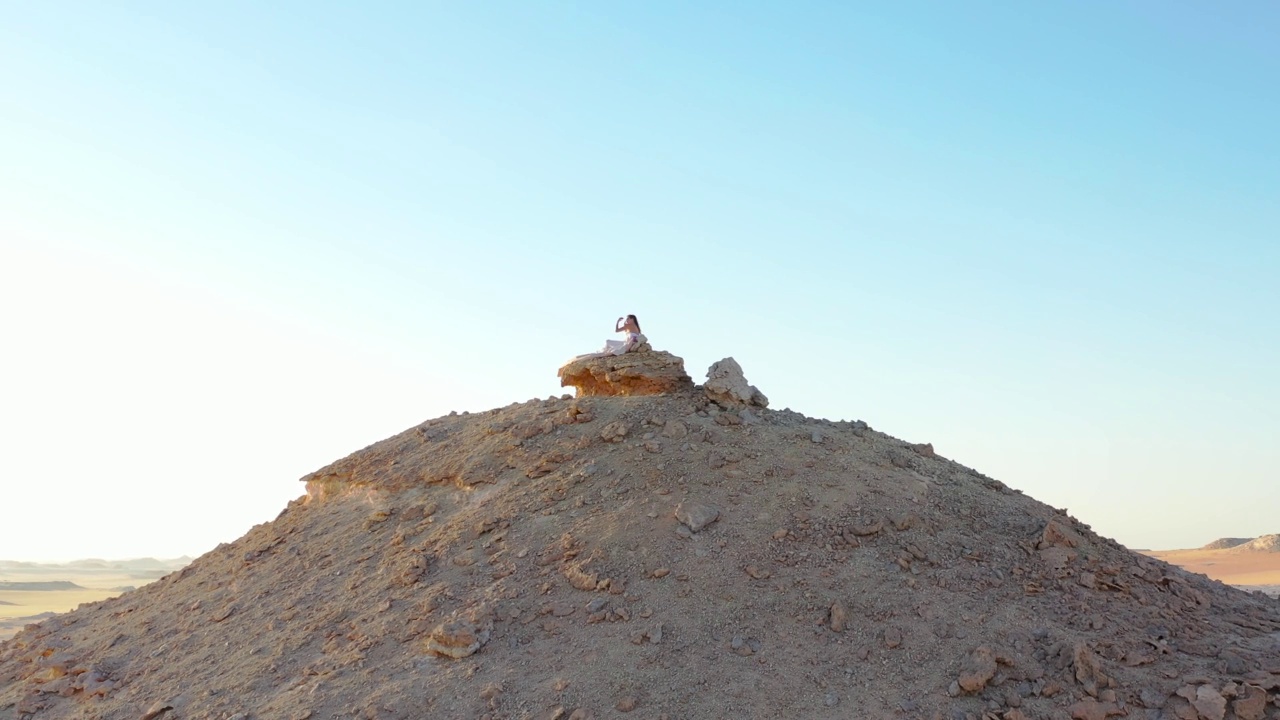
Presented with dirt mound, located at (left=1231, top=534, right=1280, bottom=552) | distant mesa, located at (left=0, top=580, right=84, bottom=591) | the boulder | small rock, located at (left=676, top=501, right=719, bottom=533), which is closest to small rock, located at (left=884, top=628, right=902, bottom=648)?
small rock, located at (left=676, top=501, right=719, bottom=533)

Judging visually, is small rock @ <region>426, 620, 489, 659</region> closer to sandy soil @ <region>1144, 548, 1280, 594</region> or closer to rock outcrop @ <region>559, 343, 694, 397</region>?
rock outcrop @ <region>559, 343, 694, 397</region>

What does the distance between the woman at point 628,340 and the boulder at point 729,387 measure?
40.5 inches

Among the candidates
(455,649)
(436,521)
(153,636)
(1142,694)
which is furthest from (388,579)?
(1142,694)

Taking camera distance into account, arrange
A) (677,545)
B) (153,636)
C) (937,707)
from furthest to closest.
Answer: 1. (153,636)
2. (677,545)
3. (937,707)

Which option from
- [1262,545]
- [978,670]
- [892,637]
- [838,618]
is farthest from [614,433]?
[1262,545]

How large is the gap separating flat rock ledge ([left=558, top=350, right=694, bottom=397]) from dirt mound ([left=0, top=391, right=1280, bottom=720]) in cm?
31

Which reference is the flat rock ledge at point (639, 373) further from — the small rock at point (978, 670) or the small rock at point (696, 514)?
the small rock at point (978, 670)

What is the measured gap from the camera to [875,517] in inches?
370

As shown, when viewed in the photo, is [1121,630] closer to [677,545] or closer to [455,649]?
[677,545]

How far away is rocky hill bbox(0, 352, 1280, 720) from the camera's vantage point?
7488 millimetres

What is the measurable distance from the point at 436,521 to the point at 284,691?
2.61 metres

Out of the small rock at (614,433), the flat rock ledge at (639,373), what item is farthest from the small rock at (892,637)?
the flat rock ledge at (639,373)

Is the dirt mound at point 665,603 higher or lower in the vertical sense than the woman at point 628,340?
lower

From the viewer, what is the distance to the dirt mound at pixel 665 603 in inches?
295
